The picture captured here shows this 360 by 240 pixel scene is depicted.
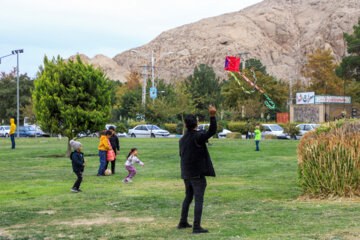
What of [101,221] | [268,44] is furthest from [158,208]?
[268,44]

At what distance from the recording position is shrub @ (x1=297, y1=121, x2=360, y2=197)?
1032cm

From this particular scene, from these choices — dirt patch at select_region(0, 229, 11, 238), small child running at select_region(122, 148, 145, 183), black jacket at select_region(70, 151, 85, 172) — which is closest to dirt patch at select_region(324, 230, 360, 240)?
dirt patch at select_region(0, 229, 11, 238)

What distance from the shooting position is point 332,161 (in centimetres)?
1041

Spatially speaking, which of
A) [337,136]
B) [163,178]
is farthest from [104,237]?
[163,178]

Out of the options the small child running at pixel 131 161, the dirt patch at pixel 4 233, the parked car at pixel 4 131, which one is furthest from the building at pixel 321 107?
the dirt patch at pixel 4 233

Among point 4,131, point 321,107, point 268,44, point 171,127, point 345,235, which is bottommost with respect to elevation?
point 4,131

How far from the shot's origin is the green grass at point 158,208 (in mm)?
7367

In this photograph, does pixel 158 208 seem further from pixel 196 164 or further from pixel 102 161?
pixel 102 161

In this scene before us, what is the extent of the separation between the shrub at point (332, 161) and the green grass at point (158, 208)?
52 centimetres

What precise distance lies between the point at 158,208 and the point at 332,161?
11.9 feet

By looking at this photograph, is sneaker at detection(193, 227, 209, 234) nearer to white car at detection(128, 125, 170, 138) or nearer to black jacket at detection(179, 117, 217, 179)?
black jacket at detection(179, 117, 217, 179)

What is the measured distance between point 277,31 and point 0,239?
197 m

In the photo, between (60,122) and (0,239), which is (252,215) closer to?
(0,239)

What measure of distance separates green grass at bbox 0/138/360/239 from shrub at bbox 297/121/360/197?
0.52 metres
